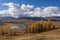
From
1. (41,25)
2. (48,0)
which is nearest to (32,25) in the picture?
(41,25)

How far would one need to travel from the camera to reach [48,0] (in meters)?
3.96

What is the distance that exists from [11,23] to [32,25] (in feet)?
1.78

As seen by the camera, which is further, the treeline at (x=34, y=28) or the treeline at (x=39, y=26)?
the treeline at (x=39, y=26)

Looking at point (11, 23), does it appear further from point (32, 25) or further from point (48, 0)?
point (48, 0)

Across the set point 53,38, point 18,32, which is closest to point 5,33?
point 18,32

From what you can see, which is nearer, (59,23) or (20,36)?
(20,36)

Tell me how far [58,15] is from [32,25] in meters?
0.72

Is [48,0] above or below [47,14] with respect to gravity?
above

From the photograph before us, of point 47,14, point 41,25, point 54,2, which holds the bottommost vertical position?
point 41,25

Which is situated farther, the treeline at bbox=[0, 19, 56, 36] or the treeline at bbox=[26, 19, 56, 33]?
the treeline at bbox=[26, 19, 56, 33]

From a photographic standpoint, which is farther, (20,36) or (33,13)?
(33,13)

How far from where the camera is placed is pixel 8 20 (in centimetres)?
398

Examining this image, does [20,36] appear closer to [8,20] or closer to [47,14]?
[8,20]

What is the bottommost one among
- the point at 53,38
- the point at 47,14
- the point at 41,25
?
the point at 53,38
